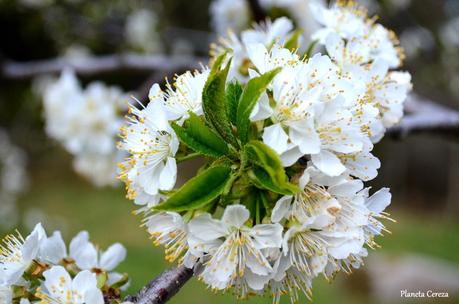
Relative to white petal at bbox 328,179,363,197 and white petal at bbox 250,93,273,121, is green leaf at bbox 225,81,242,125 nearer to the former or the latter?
white petal at bbox 250,93,273,121

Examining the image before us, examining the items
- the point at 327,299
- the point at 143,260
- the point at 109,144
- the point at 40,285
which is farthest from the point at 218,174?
the point at 143,260

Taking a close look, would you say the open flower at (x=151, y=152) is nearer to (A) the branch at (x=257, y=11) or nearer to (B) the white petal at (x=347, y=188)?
(B) the white petal at (x=347, y=188)

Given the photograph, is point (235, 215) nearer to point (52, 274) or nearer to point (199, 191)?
point (199, 191)

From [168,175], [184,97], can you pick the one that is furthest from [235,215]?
[184,97]

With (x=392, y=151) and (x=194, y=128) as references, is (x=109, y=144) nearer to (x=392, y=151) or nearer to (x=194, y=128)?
(x=194, y=128)

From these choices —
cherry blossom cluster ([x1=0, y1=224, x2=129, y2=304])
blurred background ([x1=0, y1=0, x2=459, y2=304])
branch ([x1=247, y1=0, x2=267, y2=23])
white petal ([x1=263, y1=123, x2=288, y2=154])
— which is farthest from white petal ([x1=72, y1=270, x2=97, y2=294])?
blurred background ([x1=0, y1=0, x2=459, y2=304])

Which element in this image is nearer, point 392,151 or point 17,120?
point 17,120

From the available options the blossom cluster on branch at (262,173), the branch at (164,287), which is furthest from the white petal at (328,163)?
the branch at (164,287)
